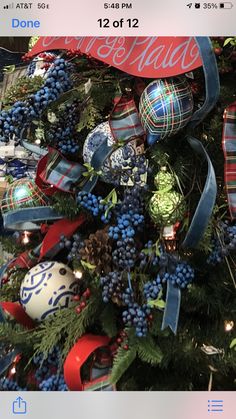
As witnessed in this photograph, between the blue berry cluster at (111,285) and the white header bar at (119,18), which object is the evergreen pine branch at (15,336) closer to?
the blue berry cluster at (111,285)

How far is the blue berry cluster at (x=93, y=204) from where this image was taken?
0.53 m

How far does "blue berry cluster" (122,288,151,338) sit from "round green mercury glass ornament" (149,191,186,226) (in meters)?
0.08

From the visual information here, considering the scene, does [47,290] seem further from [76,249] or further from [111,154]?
[111,154]

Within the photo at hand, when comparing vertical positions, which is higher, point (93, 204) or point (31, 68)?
point (31, 68)

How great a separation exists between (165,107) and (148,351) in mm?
263

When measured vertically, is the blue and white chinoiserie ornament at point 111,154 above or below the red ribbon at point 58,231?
above

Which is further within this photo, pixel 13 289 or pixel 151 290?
pixel 13 289

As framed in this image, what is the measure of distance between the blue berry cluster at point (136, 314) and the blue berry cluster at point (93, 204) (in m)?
0.09

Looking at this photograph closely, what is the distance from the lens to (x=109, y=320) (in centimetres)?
54

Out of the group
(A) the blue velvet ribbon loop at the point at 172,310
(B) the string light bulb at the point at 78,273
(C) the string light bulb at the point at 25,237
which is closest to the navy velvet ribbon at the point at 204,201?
(A) the blue velvet ribbon loop at the point at 172,310

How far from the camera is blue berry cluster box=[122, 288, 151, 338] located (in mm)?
491

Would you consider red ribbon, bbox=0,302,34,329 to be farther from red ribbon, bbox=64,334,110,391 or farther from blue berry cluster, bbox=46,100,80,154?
blue berry cluster, bbox=46,100,80,154
